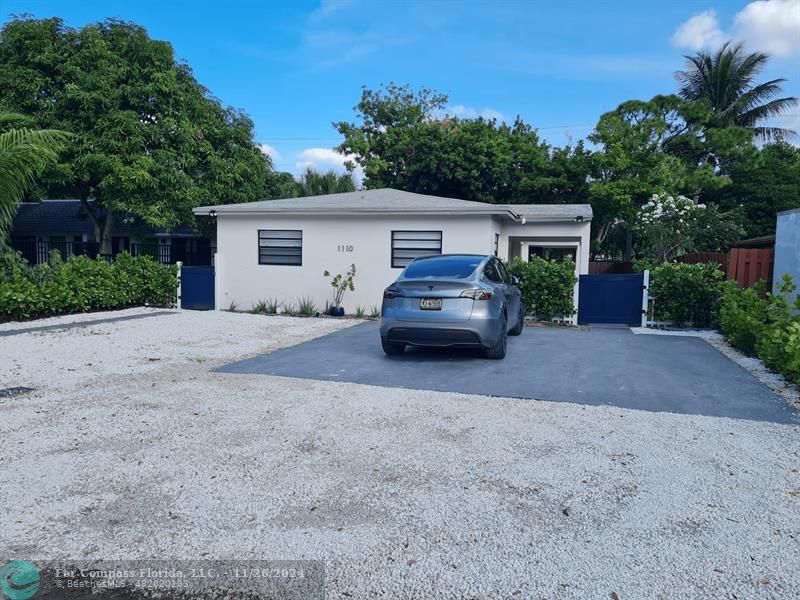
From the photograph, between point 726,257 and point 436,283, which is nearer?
point 436,283

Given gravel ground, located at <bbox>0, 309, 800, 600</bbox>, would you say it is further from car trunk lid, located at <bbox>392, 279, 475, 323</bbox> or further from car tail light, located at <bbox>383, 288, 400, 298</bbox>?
car tail light, located at <bbox>383, 288, 400, 298</bbox>

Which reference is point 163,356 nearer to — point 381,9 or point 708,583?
point 708,583

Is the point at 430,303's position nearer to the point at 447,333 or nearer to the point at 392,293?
the point at 447,333

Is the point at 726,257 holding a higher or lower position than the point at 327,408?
higher

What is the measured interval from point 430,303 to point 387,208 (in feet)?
22.4

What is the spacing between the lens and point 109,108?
2036 centimetres

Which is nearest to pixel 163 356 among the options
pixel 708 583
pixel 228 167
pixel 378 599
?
pixel 378 599

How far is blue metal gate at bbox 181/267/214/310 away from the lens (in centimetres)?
1614

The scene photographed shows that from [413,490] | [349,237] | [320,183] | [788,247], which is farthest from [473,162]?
[413,490]

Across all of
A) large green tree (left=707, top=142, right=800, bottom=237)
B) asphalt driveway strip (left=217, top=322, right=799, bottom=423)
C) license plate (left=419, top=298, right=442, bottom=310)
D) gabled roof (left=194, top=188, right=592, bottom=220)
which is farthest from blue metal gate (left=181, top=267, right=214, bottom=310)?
large green tree (left=707, top=142, right=800, bottom=237)

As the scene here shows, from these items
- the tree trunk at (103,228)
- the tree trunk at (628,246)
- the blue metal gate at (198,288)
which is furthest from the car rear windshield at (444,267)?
the tree trunk at (628,246)

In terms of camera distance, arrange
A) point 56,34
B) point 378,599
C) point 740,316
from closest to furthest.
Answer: point 378,599
point 740,316
point 56,34

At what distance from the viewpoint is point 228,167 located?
81.1 feet

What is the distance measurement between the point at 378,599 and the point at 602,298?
12.0 meters
